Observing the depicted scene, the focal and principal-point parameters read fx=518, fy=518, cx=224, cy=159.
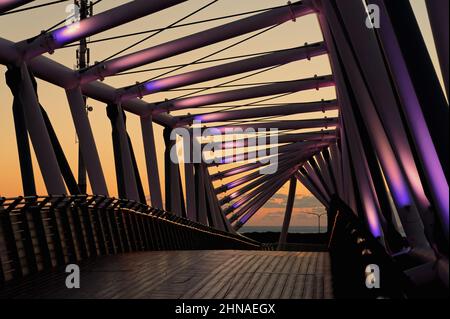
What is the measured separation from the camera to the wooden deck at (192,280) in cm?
684

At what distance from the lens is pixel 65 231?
37.0 ft

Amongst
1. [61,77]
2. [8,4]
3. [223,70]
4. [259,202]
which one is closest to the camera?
[8,4]

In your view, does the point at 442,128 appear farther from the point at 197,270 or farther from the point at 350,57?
the point at 350,57

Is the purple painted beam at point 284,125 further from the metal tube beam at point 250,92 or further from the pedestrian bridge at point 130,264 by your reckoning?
the pedestrian bridge at point 130,264

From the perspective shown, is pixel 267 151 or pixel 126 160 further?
Answer: pixel 267 151

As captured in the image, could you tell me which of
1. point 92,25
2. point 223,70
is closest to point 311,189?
point 223,70

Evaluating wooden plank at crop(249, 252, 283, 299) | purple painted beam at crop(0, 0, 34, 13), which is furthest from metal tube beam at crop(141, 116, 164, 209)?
wooden plank at crop(249, 252, 283, 299)

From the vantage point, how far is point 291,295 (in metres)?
6.59

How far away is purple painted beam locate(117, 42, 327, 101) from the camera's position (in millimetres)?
19391

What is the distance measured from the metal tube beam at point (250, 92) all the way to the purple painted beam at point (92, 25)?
356 inches

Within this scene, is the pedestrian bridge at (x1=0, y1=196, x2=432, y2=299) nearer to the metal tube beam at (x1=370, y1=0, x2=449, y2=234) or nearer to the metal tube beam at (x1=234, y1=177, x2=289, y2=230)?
the metal tube beam at (x1=370, y1=0, x2=449, y2=234)

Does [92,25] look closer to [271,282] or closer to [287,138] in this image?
[271,282]

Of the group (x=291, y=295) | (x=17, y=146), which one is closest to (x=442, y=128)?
(x=291, y=295)

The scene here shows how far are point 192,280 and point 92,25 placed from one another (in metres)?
9.81
